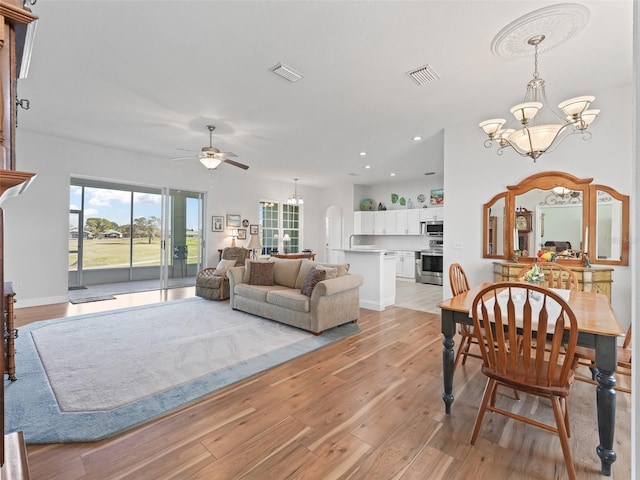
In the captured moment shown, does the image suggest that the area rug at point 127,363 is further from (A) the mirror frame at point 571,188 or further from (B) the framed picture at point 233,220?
(B) the framed picture at point 233,220

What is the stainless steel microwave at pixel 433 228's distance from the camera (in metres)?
7.68

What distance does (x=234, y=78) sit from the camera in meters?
3.16

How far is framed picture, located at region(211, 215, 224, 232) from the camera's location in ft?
24.2

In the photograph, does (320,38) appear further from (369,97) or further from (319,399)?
(319,399)

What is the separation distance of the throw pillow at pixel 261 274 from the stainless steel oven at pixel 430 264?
186 inches

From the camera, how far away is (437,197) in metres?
8.16

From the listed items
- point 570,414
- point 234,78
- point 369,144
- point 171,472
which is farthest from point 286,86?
point 570,414

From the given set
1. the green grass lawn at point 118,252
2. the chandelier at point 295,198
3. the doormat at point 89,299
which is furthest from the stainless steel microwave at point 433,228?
the doormat at point 89,299

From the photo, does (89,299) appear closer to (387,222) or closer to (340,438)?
(340,438)

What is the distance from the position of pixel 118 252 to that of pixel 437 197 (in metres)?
8.62

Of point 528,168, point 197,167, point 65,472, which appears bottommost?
point 65,472

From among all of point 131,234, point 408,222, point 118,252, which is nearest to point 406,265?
point 408,222

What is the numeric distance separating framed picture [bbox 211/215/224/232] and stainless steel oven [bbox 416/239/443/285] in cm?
522

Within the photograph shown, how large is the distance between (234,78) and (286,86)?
0.56 metres
